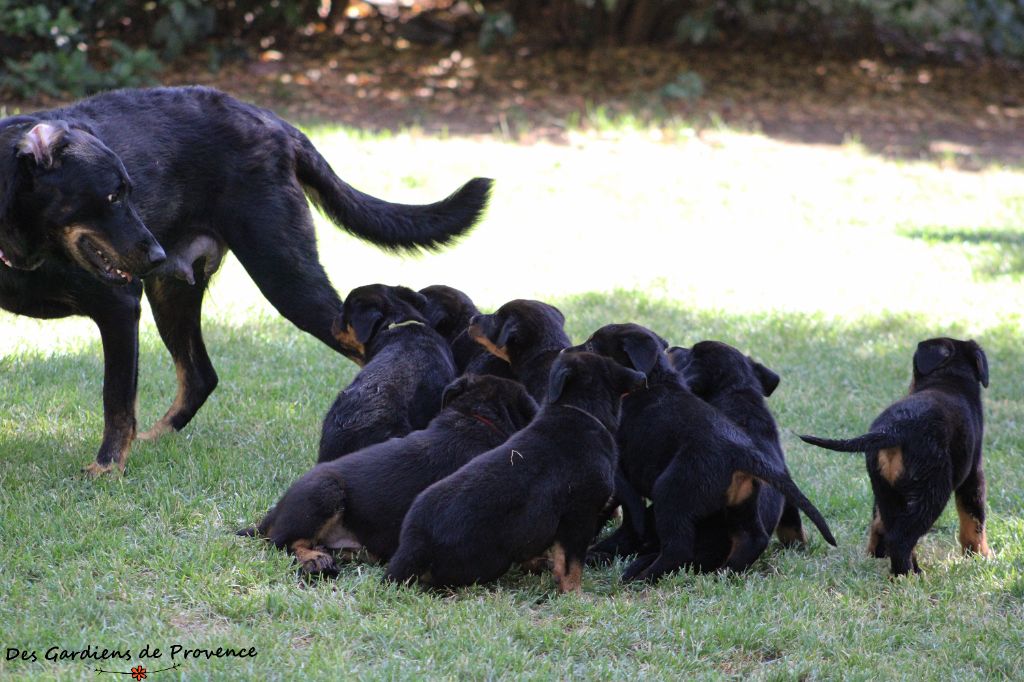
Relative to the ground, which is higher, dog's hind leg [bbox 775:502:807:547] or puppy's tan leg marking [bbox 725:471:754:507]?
puppy's tan leg marking [bbox 725:471:754:507]

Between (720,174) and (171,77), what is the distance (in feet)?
22.7

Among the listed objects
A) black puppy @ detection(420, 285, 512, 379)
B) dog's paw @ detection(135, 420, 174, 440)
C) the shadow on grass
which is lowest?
the shadow on grass

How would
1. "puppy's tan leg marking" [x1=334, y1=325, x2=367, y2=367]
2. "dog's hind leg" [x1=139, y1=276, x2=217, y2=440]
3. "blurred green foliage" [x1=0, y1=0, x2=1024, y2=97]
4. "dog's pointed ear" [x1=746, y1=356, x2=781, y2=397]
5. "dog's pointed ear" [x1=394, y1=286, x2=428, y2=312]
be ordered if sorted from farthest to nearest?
1. "blurred green foliage" [x1=0, y1=0, x2=1024, y2=97]
2. "dog's hind leg" [x1=139, y1=276, x2=217, y2=440]
3. "dog's pointed ear" [x1=394, y1=286, x2=428, y2=312]
4. "puppy's tan leg marking" [x1=334, y1=325, x2=367, y2=367]
5. "dog's pointed ear" [x1=746, y1=356, x2=781, y2=397]

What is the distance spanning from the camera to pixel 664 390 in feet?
16.0

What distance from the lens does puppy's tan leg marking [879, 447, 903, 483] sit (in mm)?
4570

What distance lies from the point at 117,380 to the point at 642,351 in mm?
2433

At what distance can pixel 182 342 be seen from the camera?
612 cm

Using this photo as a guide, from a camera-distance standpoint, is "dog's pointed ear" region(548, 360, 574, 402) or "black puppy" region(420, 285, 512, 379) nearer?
"dog's pointed ear" region(548, 360, 574, 402)

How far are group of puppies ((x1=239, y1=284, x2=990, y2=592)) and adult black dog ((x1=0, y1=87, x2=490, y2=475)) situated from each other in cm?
95

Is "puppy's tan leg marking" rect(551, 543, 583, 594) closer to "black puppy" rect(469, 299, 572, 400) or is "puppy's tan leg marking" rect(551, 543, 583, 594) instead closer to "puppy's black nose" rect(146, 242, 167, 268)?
"black puppy" rect(469, 299, 572, 400)

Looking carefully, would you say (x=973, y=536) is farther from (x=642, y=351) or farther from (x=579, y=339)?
(x=579, y=339)

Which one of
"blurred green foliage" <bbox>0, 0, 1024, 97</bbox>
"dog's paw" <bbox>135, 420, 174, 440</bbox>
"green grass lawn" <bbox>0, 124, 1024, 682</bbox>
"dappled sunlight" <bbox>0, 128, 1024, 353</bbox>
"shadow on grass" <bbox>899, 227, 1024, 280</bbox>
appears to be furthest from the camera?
"blurred green foliage" <bbox>0, 0, 1024, 97</bbox>

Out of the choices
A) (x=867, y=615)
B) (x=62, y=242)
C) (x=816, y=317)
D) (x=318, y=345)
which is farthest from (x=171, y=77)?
(x=867, y=615)

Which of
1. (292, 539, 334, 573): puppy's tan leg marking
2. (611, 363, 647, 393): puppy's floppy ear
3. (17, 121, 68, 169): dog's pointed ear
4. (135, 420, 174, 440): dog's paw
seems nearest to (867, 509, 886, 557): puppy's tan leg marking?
(611, 363, 647, 393): puppy's floppy ear
